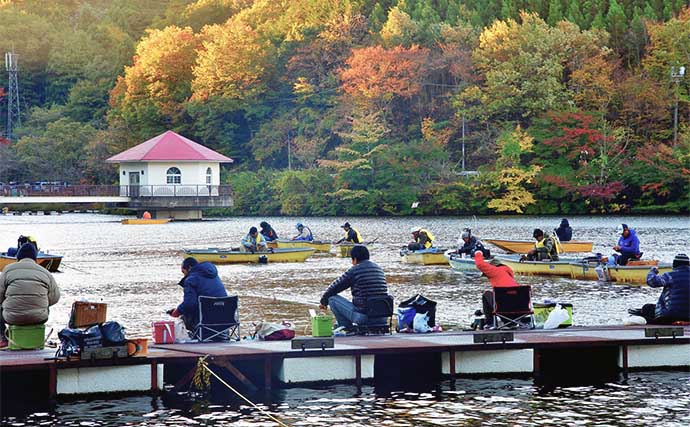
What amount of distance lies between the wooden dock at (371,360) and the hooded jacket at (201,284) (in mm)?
694

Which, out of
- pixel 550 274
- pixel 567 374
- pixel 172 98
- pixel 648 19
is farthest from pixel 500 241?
pixel 172 98

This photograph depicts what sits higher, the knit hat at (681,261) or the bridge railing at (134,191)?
the bridge railing at (134,191)

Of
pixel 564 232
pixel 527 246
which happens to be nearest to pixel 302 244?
pixel 527 246

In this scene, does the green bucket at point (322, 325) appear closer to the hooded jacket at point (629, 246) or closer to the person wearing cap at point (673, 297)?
the person wearing cap at point (673, 297)

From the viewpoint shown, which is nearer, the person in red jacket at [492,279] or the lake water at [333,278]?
the lake water at [333,278]

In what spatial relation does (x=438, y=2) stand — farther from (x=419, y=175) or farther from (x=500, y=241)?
(x=500, y=241)

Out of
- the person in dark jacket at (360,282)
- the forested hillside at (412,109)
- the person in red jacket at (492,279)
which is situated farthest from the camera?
the forested hillside at (412,109)

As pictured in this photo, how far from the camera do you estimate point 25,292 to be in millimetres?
15586

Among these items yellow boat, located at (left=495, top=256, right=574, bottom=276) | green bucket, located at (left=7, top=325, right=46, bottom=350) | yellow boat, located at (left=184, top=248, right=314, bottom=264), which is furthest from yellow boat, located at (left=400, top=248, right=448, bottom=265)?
green bucket, located at (left=7, top=325, right=46, bottom=350)

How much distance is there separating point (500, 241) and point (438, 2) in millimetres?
56588

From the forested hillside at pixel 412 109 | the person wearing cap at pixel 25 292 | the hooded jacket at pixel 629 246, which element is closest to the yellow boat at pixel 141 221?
the forested hillside at pixel 412 109

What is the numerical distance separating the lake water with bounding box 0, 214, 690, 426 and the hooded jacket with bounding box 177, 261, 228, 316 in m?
1.78

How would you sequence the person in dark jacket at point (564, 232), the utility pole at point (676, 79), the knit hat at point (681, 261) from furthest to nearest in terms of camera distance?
the utility pole at point (676, 79), the person in dark jacket at point (564, 232), the knit hat at point (681, 261)

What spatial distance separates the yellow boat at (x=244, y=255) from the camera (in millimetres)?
38312
